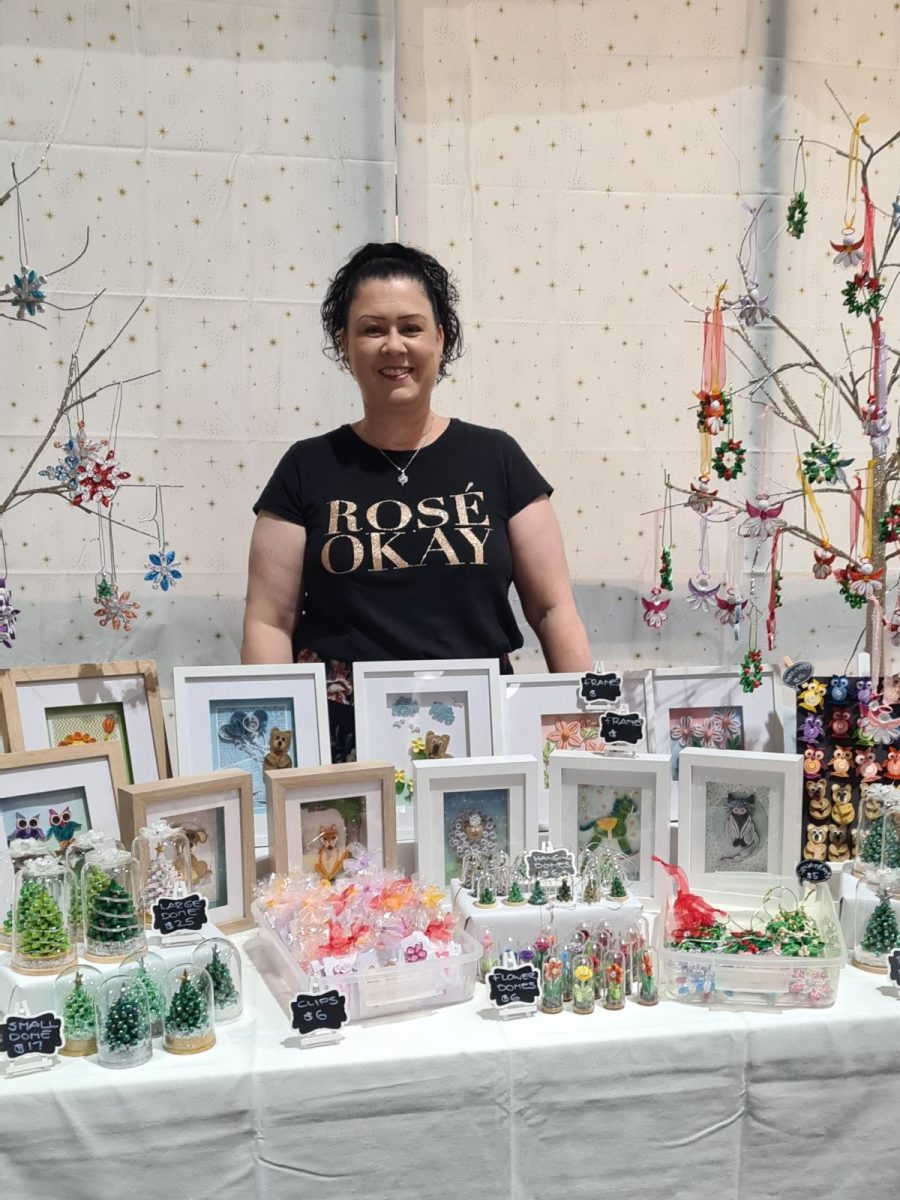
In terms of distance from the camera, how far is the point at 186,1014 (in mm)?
1112

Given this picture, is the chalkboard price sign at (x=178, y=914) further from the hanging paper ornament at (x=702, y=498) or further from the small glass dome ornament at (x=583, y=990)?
Result: the hanging paper ornament at (x=702, y=498)

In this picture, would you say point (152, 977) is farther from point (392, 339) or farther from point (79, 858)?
point (392, 339)

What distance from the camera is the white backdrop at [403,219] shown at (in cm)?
227

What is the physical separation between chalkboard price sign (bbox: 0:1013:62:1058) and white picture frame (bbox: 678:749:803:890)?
0.85 meters

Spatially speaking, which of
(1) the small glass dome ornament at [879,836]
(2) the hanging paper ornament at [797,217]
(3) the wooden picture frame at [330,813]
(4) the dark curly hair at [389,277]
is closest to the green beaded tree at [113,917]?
(3) the wooden picture frame at [330,813]

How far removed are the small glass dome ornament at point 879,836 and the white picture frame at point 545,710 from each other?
336mm

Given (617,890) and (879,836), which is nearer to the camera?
(617,890)

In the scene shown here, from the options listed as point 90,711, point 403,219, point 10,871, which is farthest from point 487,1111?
point 403,219

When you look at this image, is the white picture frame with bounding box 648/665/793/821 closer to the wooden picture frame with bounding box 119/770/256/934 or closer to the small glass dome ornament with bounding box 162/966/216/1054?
the wooden picture frame with bounding box 119/770/256/934

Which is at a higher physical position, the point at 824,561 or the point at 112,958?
the point at 824,561

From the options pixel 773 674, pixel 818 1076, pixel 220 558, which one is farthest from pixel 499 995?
pixel 220 558

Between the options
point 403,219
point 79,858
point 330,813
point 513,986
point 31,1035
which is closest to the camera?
point 31,1035

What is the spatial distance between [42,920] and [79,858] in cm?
12

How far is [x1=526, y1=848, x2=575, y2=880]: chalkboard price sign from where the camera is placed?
4.36 feet
